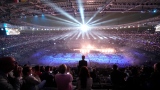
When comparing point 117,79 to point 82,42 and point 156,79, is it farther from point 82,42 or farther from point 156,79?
point 82,42

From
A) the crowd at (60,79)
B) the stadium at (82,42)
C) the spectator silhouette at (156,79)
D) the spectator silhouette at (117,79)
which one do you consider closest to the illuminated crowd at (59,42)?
the stadium at (82,42)

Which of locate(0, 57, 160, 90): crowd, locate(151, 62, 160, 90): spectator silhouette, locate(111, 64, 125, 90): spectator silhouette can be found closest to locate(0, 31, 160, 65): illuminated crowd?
locate(111, 64, 125, 90): spectator silhouette

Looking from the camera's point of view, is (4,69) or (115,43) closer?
(4,69)

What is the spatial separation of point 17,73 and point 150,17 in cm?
1715

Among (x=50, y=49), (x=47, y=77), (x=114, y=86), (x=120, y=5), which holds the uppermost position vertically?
(x=120, y=5)

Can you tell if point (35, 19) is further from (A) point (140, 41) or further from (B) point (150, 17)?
(A) point (140, 41)

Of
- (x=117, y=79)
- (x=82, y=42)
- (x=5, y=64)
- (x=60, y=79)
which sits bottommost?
(x=82, y=42)

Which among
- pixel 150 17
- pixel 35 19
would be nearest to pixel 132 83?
pixel 150 17

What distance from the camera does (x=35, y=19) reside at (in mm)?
19891

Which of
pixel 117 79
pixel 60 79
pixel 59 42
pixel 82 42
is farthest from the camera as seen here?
pixel 59 42

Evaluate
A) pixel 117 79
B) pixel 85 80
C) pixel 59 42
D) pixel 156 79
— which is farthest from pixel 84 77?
pixel 59 42

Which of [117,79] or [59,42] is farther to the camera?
[59,42]

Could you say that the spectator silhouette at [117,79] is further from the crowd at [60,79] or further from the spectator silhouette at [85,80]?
the spectator silhouette at [85,80]

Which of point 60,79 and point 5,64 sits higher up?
point 5,64
